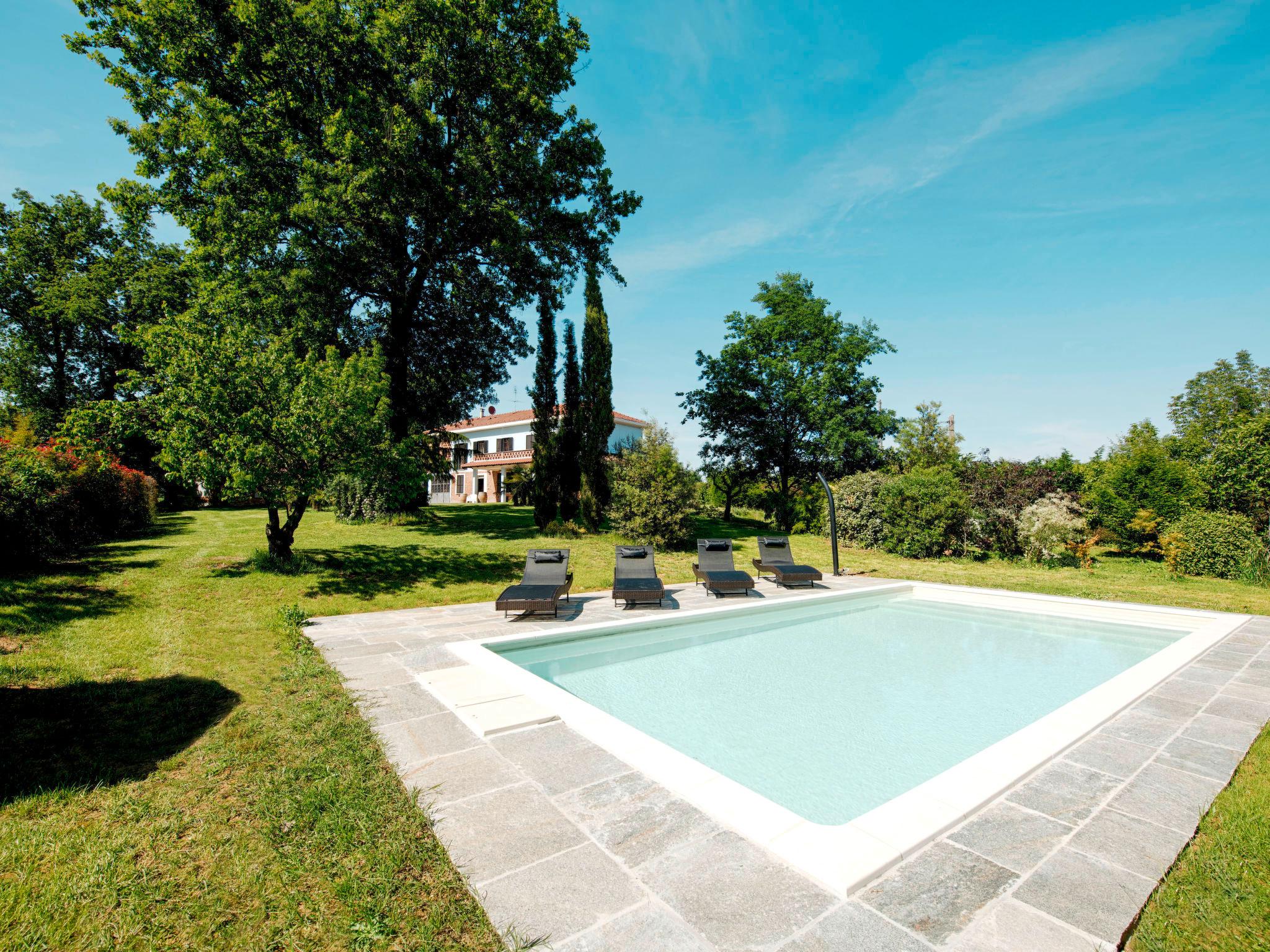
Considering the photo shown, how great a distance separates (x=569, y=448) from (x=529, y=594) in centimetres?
1053

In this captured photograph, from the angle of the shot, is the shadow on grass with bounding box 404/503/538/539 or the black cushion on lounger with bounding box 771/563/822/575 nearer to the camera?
the black cushion on lounger with bounding box 771/563/822/575

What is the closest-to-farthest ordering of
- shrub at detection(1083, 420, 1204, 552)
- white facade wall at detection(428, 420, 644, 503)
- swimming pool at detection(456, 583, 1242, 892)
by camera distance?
1. swimming pool at detection(456, 583, 1242, 892)
2. shrub at detection(1083, 420, 1204, 552)
3. white facade wall at detection(428, 420, 644, 503)

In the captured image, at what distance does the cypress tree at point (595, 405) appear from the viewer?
18.4 metres

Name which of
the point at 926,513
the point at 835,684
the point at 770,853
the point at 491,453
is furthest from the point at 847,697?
the point at 491,453

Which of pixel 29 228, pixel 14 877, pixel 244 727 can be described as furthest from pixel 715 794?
pixel 29 228

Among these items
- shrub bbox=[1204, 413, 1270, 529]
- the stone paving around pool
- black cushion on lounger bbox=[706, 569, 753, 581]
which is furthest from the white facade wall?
the stone paving around pool

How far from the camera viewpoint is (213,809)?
3.22 m

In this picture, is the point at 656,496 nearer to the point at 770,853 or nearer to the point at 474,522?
the point at 474,522

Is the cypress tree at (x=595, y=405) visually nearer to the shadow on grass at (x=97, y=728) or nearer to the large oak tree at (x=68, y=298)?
the shadow on grass at (x=97, y=728)

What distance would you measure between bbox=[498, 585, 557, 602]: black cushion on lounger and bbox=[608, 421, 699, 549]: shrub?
25.7 ft

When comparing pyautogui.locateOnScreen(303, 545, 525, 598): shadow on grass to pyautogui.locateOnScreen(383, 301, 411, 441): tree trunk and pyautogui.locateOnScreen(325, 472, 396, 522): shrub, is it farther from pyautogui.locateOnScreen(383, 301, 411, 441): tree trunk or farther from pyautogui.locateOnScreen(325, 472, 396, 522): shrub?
pyautogui.locateOnScreen(383, 301, 411, 441): tree trunk

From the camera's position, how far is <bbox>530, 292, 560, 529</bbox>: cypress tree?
61.3 feet

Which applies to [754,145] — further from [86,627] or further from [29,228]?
[29,228]

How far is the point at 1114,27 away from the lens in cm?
948
